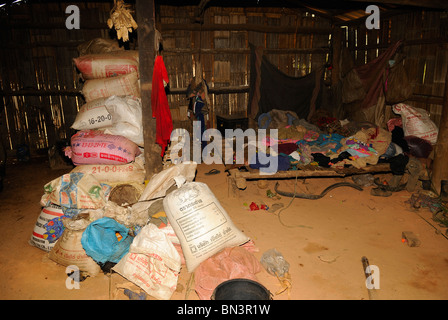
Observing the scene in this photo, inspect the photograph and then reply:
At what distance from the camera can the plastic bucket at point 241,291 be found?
241 cm

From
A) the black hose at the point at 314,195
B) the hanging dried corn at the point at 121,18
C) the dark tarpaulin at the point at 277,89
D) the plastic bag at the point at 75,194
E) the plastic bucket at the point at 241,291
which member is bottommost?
the black hose at the point at 314,195

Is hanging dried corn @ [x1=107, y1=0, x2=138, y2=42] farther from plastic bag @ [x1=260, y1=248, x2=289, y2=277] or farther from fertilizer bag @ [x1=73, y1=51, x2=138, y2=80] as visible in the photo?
plastic bag @ [x1=260, y1=248, x2=289, y2=277]

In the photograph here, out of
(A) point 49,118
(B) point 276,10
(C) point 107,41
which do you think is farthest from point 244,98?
(A) point 49,118

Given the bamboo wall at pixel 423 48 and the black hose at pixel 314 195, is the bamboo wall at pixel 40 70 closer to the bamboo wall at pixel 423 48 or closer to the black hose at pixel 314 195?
the black hose at pixel 314 195

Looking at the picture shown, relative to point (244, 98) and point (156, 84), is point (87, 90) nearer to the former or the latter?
point (156, 84)

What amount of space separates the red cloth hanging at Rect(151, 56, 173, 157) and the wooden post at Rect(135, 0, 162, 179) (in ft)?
0.16

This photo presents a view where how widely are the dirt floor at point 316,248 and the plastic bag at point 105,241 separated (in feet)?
0.78

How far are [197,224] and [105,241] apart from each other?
940 millimetres

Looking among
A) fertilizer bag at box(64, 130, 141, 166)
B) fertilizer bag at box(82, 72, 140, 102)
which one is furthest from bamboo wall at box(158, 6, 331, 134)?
fertilizer bag at box(64, 130, 141, 166)

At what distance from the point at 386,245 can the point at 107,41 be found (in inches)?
200

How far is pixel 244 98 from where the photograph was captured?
7891mm

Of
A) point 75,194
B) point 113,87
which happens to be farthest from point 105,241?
point 113,87

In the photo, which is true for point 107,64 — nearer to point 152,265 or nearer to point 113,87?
point 113,87

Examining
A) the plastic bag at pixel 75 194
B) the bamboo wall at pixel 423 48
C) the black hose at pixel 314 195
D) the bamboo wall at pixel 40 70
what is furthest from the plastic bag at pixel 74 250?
the bamboo wall at pixel 423 48
